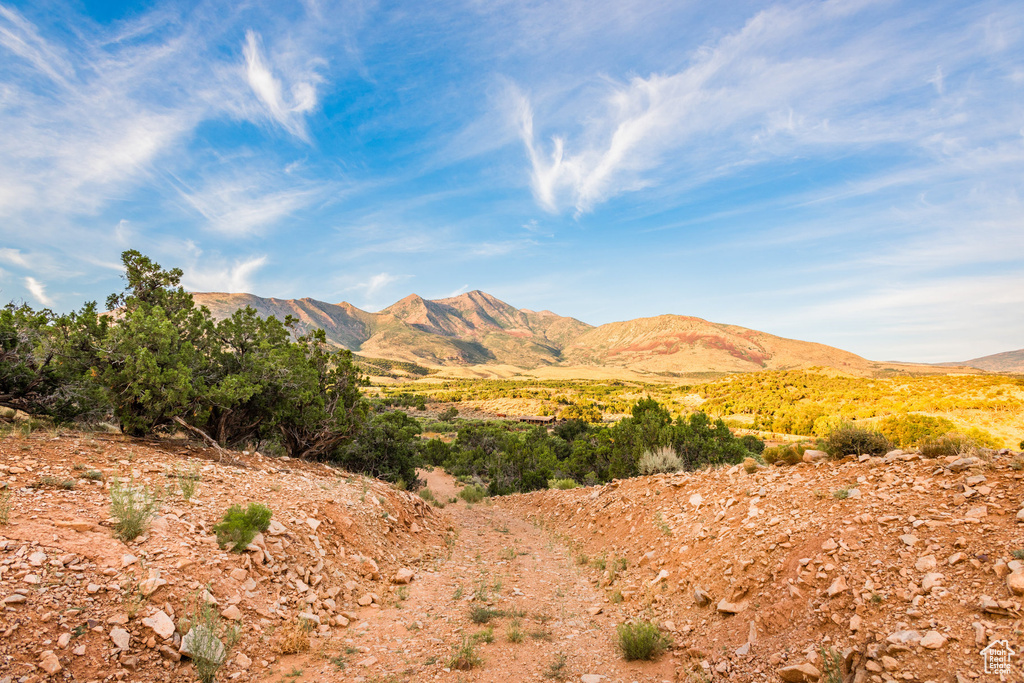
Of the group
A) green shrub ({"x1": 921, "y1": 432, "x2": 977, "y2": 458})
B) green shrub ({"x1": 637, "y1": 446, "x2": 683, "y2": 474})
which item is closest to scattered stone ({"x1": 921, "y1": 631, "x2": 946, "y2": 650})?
green shrub ({"x1": 921, "y1": 432, "x2": 977, "y2": 458})

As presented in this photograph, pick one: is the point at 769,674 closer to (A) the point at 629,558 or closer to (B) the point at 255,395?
(A) the point at 629,558

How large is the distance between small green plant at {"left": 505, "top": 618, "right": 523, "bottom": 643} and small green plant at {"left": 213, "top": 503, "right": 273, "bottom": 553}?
396 centimetres

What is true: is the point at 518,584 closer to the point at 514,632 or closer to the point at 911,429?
the point at 514,632

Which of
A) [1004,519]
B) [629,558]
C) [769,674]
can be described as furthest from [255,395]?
[1004,519]

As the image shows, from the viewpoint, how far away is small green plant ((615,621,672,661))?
551 cm

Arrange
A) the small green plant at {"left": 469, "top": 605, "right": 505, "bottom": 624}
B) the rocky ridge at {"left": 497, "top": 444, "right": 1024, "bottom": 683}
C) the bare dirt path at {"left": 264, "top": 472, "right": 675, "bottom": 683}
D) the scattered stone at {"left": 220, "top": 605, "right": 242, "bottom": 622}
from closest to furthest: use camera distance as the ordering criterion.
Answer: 1. the rocky ridge at {"left": 497, "top": 444, "right": 1024, "bottom": 683}
2. the bare dirt path at {"left": 264, "top": 472, "right": 675, "bottom": 683}
3. the scattered stone at {"left": 220, "top": 605, "right": 242, "bottom": 622}
4. the small green plant at {"left": 469, "top": 605, "right": 505, "bottom": 624}

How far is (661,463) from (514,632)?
937 cm

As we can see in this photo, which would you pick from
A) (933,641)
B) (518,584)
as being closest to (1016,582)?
(933,641)

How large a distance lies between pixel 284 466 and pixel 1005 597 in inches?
495

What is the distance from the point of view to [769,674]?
4.52 metres

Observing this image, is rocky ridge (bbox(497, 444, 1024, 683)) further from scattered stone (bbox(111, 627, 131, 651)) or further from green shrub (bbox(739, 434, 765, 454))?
green shrub (bbox(739, 434, 765, 454))

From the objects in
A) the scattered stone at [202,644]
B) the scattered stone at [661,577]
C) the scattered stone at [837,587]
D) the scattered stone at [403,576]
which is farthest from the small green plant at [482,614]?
the scattered stone at [837,587]

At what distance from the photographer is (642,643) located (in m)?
5.51

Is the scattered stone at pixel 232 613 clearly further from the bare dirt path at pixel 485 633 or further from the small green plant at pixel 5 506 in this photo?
the small green plant at pixel 5 506
